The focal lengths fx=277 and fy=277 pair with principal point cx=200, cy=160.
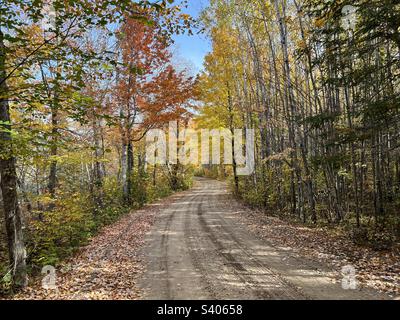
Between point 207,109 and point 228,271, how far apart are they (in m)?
15.6

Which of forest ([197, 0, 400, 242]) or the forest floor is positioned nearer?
the forest floor

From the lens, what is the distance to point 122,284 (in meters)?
5.67

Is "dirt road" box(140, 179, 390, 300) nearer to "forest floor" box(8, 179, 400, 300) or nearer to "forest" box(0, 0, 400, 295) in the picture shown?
"forest floor" box(8, 179, 400, 300)

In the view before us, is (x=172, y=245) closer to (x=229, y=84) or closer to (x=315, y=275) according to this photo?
(x=315, y=275)

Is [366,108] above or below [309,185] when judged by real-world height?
above

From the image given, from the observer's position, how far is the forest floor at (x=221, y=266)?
5090 mm

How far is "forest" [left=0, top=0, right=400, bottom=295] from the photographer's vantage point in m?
4.50

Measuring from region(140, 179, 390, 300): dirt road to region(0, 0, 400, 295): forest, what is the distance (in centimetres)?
257

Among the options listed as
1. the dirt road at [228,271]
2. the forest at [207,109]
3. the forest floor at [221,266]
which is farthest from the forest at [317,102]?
the dirt road at [228,271]

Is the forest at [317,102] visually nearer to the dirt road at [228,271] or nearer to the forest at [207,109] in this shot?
the forest at [207,109]

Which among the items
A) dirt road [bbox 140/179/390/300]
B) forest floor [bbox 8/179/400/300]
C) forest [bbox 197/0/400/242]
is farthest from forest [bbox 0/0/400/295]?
dirt road [bbox 140/179/390/300]

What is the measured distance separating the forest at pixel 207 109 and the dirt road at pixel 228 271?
2.57 metres

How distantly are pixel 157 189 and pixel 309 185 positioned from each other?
14572 millimetres
